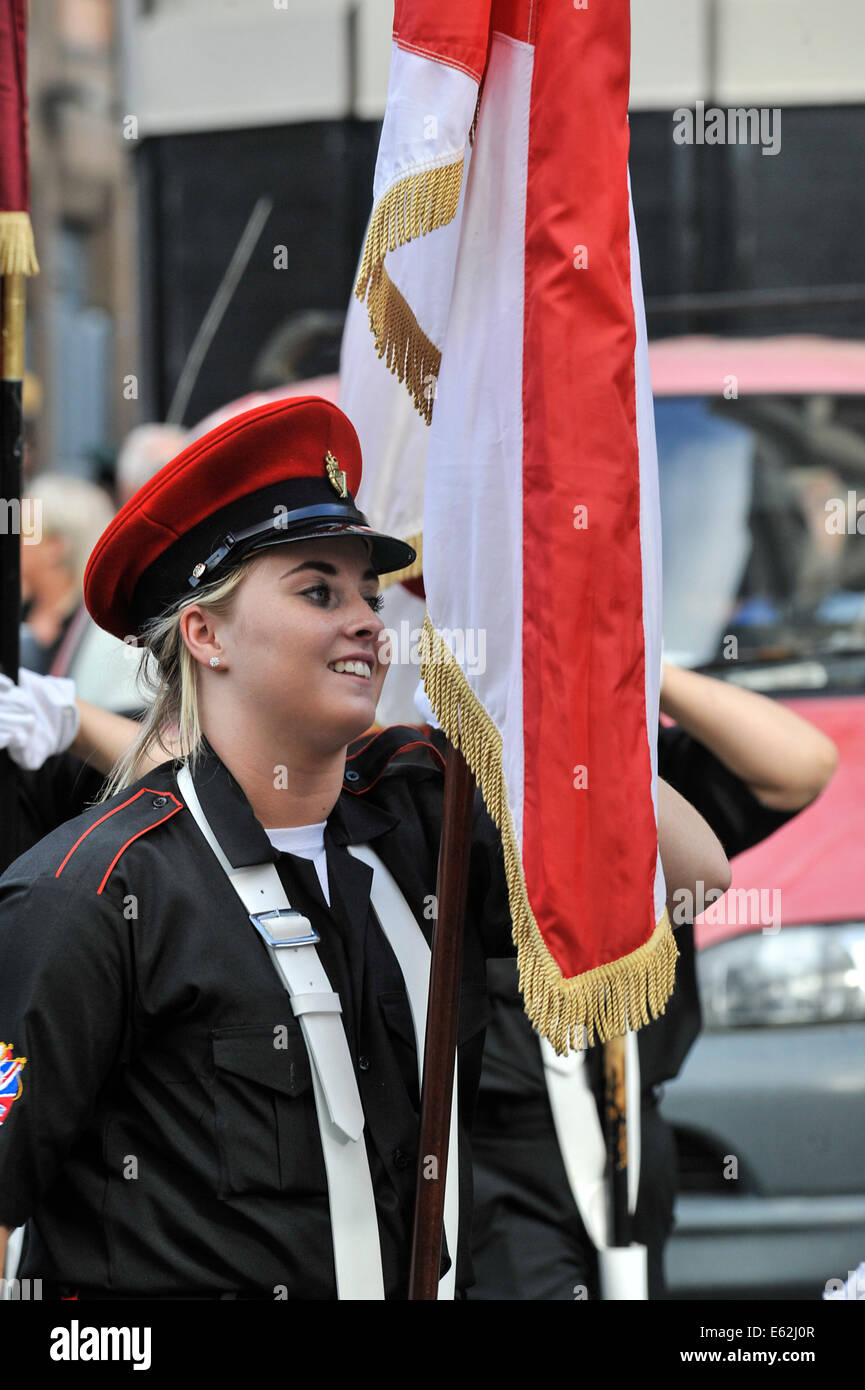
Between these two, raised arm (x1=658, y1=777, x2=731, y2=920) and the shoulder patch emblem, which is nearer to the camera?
the shoulder patch emblem

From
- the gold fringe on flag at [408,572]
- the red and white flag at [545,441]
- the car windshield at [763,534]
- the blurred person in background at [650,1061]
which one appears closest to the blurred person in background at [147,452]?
the car windshield at [763,534]

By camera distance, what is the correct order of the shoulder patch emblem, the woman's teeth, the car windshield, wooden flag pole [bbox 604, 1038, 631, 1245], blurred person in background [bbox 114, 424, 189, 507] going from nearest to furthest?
1. the shoulder patch emblem
2. the woman's teeth
3. wooden flag pole [bbox 604, 1038, 631, 1245]
4. the car windshield
5. blurred person in background [bbox 114, 424, 189, 507]

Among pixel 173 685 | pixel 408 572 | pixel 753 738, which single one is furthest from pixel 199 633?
pixel 753 738

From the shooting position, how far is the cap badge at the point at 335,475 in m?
2.61

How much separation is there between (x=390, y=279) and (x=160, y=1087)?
1122 millimetres

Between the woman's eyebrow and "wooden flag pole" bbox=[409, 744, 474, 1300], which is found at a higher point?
the woman's eyebrow

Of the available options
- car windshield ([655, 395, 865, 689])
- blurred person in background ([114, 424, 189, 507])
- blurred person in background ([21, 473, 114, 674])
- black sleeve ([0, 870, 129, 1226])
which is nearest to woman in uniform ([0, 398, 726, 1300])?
black sleeve ([0, 870, 129, 1226])

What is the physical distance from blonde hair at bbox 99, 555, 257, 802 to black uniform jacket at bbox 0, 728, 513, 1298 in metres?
0.22

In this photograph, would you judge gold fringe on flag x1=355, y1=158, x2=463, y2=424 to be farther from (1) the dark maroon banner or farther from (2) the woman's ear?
(1) the dark maroon banner

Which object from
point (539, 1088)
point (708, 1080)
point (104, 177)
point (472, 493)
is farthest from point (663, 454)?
point (104, 177)

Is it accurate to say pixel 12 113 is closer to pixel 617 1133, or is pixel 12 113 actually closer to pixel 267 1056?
pixel 267 1056

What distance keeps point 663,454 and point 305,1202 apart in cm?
331

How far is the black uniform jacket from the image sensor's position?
2.20 m

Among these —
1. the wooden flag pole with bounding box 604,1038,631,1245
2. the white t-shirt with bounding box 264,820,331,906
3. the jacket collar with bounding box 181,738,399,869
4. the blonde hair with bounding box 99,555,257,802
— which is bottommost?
the wooden flag pole with bounding box 604,1038,631,1245
